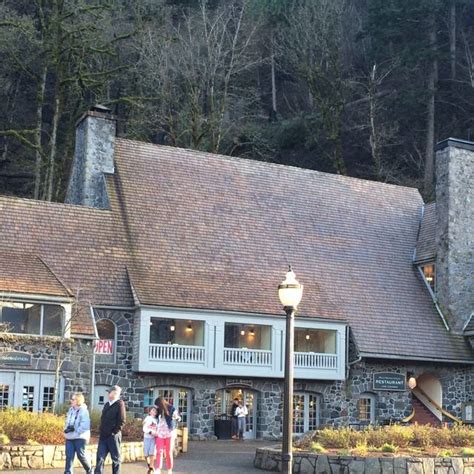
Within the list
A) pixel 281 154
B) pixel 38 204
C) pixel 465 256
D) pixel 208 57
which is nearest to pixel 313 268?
pixel 465 256

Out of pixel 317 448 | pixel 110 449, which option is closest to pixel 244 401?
pixel 317 448

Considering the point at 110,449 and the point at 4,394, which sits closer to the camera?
the point at 110,449

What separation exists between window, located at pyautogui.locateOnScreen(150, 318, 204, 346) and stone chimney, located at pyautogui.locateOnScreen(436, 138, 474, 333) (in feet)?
31.4

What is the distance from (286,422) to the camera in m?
13.1

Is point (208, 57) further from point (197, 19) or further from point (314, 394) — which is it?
point (314, 394)

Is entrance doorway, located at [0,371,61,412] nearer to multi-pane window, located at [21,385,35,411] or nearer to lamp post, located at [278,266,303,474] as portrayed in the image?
multi-pane window, located at [21,385,35,411]

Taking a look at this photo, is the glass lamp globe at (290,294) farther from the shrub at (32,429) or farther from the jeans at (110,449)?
the shrub at (32,429)

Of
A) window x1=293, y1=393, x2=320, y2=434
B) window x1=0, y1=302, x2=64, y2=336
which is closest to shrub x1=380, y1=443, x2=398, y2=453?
window x1=0, y1=302, x2=64, y2=336

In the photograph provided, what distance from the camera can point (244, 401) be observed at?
2952cm

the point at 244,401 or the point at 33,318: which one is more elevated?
the point at 33,318

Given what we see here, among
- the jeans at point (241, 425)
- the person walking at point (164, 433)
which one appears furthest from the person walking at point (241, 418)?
the person walking at point (164, 433)

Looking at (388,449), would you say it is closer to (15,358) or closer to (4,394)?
(15,358)

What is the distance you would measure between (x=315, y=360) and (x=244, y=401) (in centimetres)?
269

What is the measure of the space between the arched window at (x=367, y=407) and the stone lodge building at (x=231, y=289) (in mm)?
67
